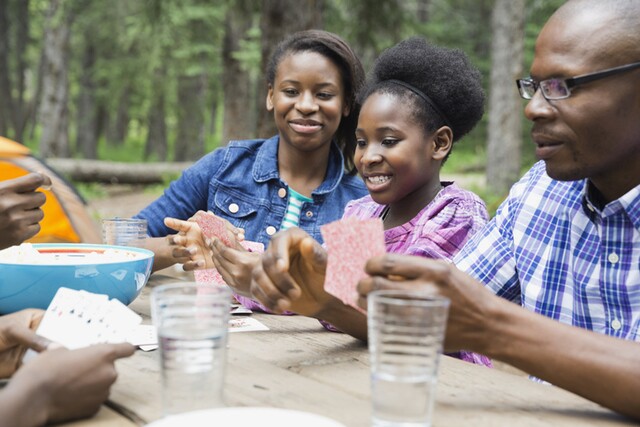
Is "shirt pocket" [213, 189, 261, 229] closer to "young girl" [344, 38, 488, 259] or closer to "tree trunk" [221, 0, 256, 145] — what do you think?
"young girl" [344, 38, 488, 259]

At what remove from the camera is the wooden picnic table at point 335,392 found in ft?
4.42

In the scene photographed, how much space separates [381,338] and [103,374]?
0.54 metres

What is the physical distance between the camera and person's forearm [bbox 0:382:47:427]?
1.16 m

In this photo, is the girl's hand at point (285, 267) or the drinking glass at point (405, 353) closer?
the drinking glass at point (405, 353)

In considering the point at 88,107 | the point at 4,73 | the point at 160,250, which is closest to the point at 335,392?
the point at 160,250

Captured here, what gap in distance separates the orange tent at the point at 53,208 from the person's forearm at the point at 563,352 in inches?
86.8

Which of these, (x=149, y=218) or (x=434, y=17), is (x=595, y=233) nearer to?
(x=149, y=218)

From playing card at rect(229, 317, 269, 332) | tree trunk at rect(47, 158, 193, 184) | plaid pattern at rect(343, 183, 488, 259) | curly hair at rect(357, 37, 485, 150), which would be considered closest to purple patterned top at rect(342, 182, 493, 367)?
plaid pattern at rect(343, 183, 488, 259)

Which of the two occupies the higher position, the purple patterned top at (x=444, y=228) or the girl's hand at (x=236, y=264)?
the purple patterned top at (x=444, y=228)

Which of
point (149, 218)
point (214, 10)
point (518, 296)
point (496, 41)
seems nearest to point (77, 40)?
point (214, 10)

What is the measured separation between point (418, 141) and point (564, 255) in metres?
0.78

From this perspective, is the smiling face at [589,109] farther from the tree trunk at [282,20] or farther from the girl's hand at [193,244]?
the tree trunk at [282,20]

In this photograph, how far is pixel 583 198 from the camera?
6.51ft

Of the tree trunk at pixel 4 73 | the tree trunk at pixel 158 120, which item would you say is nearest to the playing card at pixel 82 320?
the tree trunk at pixel 158 120
